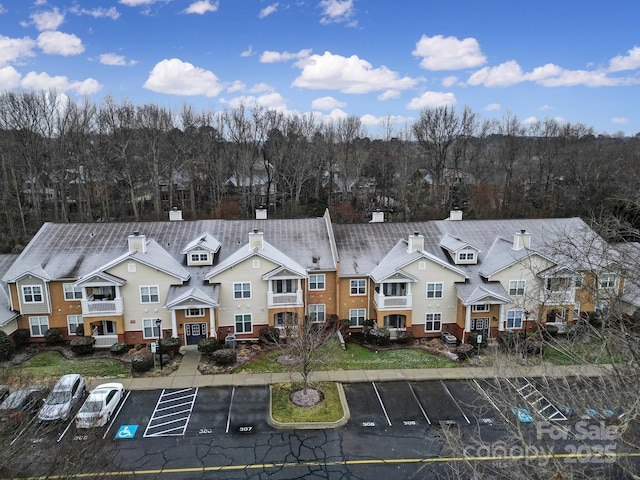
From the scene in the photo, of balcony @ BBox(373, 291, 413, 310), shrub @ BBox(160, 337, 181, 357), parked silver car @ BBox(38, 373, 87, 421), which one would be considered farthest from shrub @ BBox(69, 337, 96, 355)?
balcony @ BBox(373, 291, 413, 310)

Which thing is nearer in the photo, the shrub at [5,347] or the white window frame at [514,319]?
the shrub at [5,347]

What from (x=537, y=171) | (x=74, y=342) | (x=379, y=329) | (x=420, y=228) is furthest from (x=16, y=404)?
(x=537, y=171)

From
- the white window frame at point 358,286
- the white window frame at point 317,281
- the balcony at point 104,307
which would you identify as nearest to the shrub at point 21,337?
the balcony at point 104,307

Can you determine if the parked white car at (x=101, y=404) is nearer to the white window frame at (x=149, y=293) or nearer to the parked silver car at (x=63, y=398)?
the parked silver car at (x=63, y=398)

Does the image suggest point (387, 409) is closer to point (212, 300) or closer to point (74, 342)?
point (212, 300)

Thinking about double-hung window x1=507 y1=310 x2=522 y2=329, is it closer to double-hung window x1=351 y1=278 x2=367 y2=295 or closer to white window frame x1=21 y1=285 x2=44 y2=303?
double-hung window x1=351 y1=278 x2=367 y2=295

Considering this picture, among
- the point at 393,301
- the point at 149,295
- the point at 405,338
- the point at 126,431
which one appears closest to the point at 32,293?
the point at 149,295

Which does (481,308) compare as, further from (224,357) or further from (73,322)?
(73,322)
